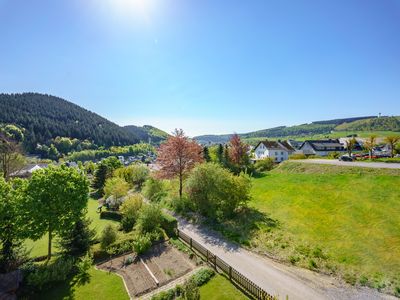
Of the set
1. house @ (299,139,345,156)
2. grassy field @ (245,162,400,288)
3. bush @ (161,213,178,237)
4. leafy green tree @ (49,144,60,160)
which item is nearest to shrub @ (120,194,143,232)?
bush @ (161,213,178,237)

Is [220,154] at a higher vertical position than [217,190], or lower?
higher

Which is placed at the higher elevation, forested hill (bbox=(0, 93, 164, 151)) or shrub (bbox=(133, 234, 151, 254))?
forested hill (bbox=(0, 93, 164, 151))

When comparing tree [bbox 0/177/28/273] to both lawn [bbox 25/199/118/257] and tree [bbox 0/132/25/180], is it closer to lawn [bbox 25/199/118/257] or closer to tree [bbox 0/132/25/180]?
lawn [bbox 25/199/118/257]

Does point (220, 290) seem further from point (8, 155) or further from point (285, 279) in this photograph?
point (8, 155)

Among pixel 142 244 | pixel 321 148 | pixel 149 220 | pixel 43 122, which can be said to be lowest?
pixel 142 244

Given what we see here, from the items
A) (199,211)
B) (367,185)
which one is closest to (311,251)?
(199,211)

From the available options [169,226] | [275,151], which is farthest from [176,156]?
[275,151]

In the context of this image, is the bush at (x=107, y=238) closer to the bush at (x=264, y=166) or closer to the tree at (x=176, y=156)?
the tree at (x=176, y=156)
